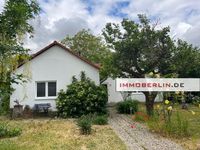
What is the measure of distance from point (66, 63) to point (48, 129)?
7757mm

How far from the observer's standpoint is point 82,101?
1803 centimetres

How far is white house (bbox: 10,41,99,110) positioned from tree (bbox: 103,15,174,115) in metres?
3.48

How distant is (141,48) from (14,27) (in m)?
10.2

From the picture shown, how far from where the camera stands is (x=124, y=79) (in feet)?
55.2

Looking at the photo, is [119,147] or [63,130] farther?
Answer: [63,130]

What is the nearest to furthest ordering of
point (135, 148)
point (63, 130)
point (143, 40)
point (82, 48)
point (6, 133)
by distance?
point (135, 148) < point (6, 133) < point (63, 130) < point (143, 40) < point (82, 48)

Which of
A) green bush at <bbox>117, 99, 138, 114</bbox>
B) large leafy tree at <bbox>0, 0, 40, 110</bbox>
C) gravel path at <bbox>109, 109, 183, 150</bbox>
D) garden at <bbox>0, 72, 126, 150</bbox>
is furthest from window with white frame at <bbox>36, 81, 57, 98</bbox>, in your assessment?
large leafy tree at <bbox>0, 0, 40, 110</bbox>

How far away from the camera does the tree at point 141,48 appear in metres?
16.2

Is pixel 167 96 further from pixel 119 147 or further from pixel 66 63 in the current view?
pixel 66 63

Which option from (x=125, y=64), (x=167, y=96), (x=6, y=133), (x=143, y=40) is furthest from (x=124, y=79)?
(x=6, y=133)

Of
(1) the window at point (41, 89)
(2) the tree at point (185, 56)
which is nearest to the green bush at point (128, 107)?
(2) the tree at point (185, 56)

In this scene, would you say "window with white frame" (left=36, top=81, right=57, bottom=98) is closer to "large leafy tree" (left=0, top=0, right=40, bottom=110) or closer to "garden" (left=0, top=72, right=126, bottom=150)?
"garden" (left=0, top=72, right=126, bottom=150)

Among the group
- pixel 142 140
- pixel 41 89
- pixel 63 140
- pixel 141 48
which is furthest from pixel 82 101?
pixel 142 140

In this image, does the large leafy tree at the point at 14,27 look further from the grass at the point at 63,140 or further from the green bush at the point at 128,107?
the green bush at the point at 128,107
